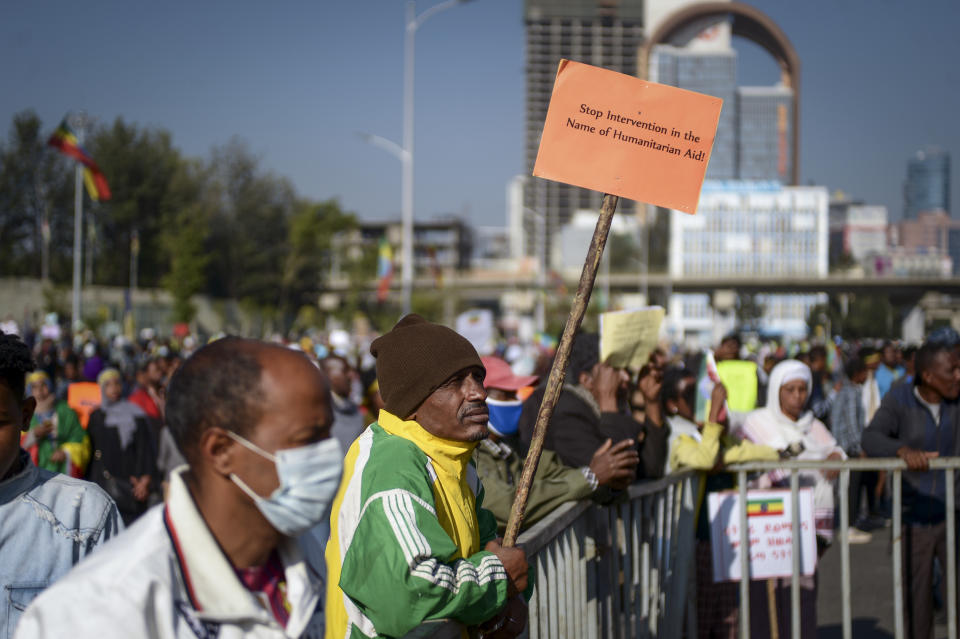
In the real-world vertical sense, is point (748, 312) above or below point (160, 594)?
below

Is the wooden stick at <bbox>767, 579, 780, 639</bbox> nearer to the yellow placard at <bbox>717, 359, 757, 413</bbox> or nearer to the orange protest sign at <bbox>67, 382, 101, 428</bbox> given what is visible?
the yellow placard at <bbox>717, 359, 757, 413</bbox>

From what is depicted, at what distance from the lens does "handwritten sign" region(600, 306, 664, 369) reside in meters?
5.18

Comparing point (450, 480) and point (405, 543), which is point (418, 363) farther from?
point (405, 543)

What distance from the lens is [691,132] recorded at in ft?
11.1

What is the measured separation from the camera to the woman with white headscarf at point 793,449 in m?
5.48

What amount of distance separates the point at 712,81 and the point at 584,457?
187 metres

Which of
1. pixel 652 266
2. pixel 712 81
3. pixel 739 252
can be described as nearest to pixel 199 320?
pixel 652 266

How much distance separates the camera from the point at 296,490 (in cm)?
179

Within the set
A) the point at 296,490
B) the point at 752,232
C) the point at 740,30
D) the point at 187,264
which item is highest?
the point at 740,30

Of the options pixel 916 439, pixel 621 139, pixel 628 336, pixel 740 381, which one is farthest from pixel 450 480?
pixel 740 381

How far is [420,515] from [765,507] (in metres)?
3.21

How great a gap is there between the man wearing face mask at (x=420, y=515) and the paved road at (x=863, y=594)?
4604 mm

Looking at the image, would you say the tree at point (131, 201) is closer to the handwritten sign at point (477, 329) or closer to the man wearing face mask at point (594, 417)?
the handwritten sign at point (477, 329)

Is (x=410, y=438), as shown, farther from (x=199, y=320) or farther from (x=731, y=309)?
(x=731, y=309)
